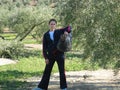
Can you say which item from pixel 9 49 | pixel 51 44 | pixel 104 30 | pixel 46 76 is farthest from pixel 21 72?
pixel 9 49

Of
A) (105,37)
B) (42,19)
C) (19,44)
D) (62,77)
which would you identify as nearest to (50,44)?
(62,77)

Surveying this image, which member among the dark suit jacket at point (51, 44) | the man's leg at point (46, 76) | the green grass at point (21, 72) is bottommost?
the green grass at point (21, 72)

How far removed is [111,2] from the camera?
367 inches

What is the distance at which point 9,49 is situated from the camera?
27750mm

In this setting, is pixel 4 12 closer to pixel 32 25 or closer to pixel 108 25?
pixel 32 25

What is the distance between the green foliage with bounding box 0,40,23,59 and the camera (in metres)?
27.2

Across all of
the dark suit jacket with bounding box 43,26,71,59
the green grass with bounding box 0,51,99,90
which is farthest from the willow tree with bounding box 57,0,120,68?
the green grass with bounding box 0,51,99,90

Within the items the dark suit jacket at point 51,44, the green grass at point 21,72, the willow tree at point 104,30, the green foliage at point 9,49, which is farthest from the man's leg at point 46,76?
the green foliage at point 9,49

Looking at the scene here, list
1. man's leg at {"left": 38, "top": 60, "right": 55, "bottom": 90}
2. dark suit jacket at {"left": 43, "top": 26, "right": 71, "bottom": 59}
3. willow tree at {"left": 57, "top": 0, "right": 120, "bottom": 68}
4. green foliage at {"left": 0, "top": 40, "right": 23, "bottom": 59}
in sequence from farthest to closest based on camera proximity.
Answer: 1. green foliage at {"left": 0, "top": 40, "right": 23, "bottom": 59}
2. man's leg at {"left": 38, "top": 60, "right": 55, "bottom": 90}
3. dark suit jacket at {"left": 43, "top": 26, "right": 71, "bottom": 59}
4. willow tree at {"left": 57, "top": 0, "right": 120, "bottom": 68}

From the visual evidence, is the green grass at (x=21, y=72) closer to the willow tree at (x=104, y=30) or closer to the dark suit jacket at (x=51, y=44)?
the dark suit jacket at (x=51, y=44)

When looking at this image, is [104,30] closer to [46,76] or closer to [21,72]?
[46,76]

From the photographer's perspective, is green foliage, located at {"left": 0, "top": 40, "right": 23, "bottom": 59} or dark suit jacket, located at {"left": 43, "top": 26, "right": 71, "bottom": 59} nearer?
dark suit jacket, located at {"left": 43, "top": 26, "right": 71, "bottom": 59}

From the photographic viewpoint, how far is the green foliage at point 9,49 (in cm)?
2723

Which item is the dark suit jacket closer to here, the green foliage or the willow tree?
the willow tree
